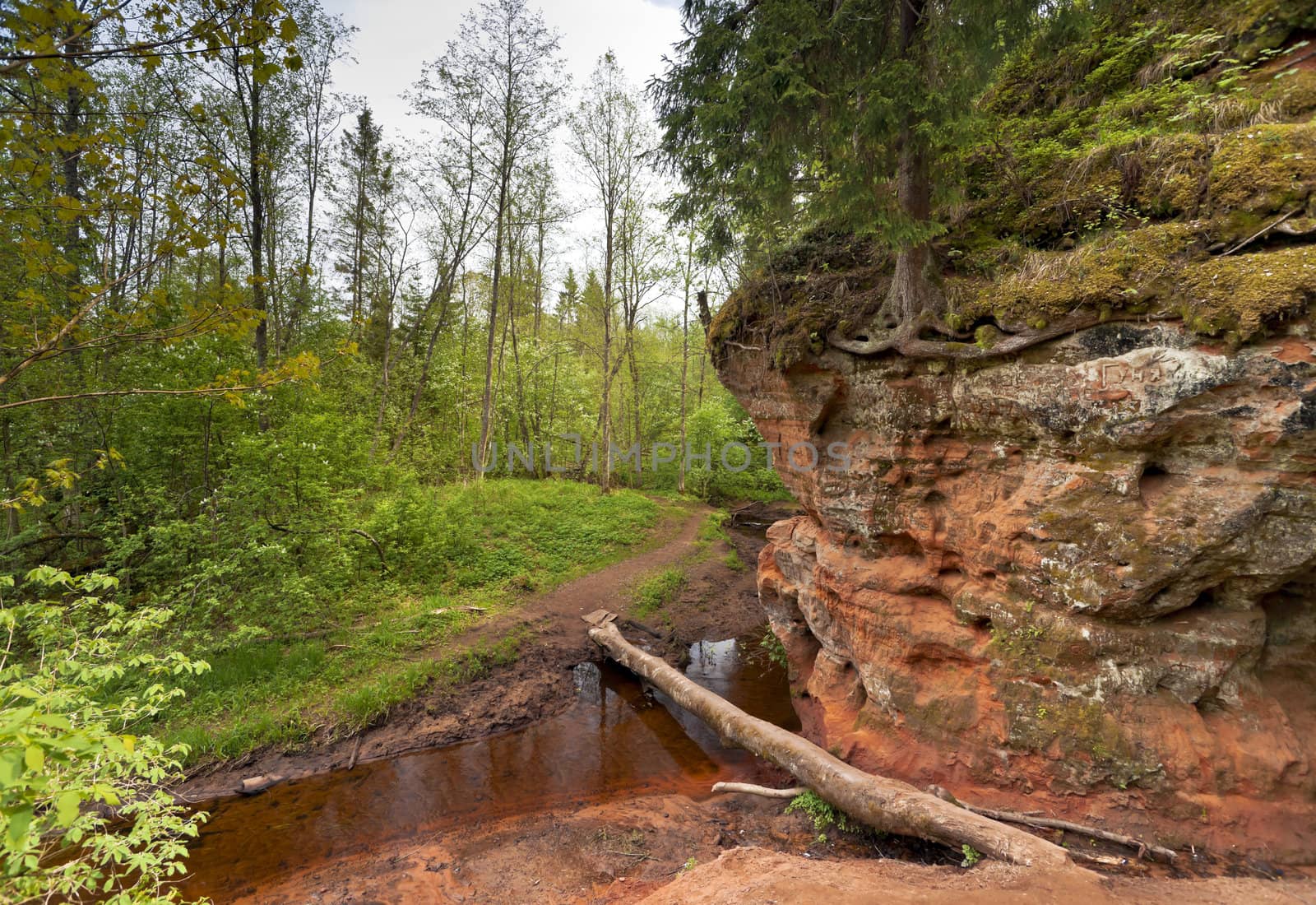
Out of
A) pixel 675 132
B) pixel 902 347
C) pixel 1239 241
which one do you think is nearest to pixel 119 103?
pixel 675 132

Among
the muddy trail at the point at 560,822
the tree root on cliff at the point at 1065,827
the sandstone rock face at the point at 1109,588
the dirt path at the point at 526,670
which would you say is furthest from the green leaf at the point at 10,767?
the dirt path at the point at 526,670

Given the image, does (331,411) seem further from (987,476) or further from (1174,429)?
(1174,429)

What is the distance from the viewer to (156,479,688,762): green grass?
25.3ft

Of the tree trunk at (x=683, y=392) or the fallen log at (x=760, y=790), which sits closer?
the fallen log at (x=760, y=790)

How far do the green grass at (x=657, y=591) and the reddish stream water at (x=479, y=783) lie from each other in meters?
2.76

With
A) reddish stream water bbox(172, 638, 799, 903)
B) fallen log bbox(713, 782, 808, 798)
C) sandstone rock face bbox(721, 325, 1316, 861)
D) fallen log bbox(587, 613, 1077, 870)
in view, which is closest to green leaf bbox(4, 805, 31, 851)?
reddish stream water bbox(172, 638, 799, 903)

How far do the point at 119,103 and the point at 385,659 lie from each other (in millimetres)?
12466

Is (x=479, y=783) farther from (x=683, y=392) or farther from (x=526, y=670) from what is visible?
(x=683, y=392)

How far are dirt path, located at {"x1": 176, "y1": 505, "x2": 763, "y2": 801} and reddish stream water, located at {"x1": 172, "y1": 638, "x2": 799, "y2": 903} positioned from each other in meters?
0.28

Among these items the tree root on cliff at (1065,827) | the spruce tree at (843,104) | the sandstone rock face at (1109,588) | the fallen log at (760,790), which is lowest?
the fallen log at (760,790)

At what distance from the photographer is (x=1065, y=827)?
16.4ft

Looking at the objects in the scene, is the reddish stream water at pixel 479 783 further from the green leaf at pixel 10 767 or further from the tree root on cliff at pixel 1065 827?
the green leaf at pixel 10 767

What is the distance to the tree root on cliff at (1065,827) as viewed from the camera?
4.68 meters

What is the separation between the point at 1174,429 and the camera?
4.70 m
